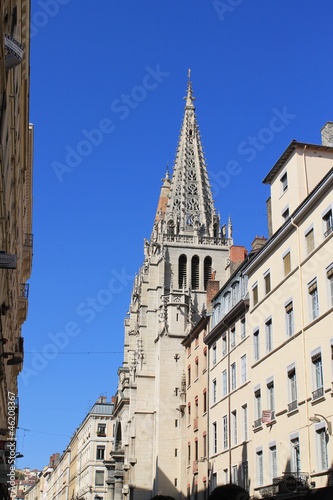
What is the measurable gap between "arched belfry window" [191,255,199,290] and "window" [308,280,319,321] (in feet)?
185

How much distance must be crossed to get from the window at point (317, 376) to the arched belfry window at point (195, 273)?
57615 mm

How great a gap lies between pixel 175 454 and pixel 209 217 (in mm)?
35275

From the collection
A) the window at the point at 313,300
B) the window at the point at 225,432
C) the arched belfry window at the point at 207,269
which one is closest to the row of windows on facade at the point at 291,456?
the window at the point at 225,432

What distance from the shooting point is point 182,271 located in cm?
8750

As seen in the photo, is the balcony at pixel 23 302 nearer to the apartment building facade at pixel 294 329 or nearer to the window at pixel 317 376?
the apartment building facade at pixel 294 329

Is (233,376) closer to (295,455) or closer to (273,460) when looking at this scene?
(273,460)

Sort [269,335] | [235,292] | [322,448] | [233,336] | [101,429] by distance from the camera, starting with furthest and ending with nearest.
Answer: [101,429]
[235,292]
[233,336]
[269,335]
[322,448]

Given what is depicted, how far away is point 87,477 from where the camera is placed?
108688mm

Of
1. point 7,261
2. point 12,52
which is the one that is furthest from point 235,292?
point 7,261

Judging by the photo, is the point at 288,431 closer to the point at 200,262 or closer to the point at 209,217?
the point at 200,262

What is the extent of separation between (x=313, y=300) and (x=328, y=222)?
3.51 meters

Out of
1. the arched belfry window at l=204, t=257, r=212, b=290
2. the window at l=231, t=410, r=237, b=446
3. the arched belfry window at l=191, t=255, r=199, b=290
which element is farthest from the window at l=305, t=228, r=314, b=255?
the arched belfry window at l=204, t=257, r=212, b=290

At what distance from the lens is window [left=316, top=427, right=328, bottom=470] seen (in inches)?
1087

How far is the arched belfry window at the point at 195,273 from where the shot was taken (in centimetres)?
8731
